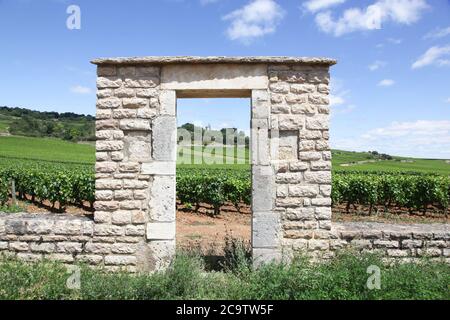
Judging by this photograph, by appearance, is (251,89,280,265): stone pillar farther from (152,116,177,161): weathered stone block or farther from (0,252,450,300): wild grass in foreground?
(152,116,177,161): weathered stone block

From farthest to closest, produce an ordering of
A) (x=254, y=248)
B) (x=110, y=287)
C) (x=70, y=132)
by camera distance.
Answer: (x=70, y=132), (x=254, y=248), (x=110, y=287)

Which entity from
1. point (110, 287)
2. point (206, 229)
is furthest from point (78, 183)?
point (110, 287)

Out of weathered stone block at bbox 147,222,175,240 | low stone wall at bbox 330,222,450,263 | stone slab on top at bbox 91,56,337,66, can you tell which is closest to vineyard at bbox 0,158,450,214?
weathered stone block at bbox 147,222,175,240

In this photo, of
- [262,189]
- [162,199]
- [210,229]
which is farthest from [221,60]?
[210,229]

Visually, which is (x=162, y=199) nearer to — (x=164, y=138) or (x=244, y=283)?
(x=164, y=138)

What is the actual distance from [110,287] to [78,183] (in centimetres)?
987

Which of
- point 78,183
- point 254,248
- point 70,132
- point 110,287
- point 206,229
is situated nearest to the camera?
point 110,287

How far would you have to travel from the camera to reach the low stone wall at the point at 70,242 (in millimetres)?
4934

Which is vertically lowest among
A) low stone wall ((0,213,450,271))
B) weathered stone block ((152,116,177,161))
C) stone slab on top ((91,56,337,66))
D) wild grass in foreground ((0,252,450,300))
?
wild grass in foreground ((0,252,450,300))

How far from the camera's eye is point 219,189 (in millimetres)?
12703

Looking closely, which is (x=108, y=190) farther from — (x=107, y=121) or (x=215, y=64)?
(x=215, y=64)

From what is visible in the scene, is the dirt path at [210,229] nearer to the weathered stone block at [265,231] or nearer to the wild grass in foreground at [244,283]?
the weathered stone block at [265,231]

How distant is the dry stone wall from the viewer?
16.2 ft

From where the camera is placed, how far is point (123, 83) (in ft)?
16.4
